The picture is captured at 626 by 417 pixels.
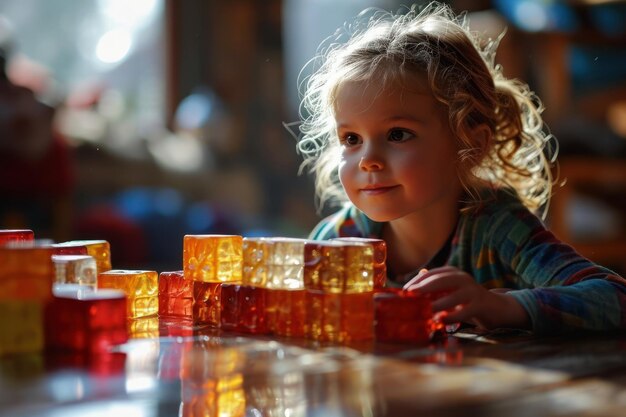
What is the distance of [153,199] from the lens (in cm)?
434

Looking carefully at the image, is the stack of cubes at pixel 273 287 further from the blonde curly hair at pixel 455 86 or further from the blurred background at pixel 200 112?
the blurred background at pixel 200 112

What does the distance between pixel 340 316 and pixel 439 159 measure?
483 mm

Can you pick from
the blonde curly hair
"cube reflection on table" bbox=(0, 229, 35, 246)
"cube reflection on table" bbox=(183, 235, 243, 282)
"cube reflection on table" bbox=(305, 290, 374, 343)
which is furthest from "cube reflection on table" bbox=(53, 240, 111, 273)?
the blonde curly hair

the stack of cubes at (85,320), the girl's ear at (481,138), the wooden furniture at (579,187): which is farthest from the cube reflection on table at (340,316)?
the wooden furniture at (579,187)

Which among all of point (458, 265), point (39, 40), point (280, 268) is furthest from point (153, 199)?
point (280, 268)

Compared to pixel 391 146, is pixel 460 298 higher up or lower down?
lower down

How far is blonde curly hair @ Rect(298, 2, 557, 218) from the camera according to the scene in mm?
1332

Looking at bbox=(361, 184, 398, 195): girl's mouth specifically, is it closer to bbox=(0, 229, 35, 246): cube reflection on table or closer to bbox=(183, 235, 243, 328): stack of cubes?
bbox=(183, 235, 243, 328): stack of cubes

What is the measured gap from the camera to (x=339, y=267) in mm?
946

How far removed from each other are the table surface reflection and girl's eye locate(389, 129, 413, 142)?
1.36ft

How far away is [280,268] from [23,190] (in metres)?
2.84

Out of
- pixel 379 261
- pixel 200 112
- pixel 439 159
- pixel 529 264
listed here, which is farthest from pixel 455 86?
pixel 200 112

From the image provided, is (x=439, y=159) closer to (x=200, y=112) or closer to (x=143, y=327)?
(x=143, y=327)

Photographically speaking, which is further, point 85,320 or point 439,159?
point 439,159
